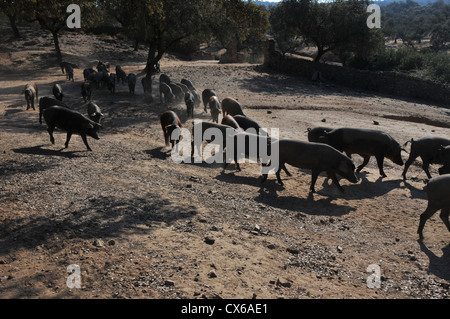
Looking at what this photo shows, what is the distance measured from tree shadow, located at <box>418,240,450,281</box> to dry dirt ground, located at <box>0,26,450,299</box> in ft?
0.07

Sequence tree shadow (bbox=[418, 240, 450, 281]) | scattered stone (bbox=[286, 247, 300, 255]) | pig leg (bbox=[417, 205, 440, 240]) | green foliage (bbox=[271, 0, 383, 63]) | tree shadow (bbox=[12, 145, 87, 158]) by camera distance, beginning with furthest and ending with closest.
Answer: green foliage (bbox=[271, 0, 383, 63])
tree shadow (bbox=[12, 145, 87, 158])
pig leg (bbox=[417, 205, 440, 240])
scattered stone (bbox=[286, 247, 300, 255])
tree shadow (bbox=[418, 240, 450, 281])

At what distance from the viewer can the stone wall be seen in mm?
27438

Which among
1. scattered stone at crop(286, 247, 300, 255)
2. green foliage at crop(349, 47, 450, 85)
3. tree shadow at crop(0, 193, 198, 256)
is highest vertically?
green foliage at crop(349, 47, 450, 85)

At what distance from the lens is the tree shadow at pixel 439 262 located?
656cm

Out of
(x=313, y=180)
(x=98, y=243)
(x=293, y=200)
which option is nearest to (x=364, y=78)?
(x=313, y=180)

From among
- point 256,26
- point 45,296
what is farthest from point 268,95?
point 45,296

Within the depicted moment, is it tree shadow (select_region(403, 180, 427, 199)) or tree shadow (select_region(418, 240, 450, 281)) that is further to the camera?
tree shadow (select_region(403, 180, 427, 199))

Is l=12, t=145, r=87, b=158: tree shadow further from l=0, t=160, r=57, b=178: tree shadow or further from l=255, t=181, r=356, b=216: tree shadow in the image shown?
l=255, t=181, r=356, b=216: tree shadow

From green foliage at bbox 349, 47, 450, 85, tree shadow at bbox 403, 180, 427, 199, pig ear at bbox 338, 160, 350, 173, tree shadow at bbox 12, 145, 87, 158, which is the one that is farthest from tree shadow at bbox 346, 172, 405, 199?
green foliage at bbox 349, 47, 450, 85

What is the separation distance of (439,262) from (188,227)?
14.7 ft

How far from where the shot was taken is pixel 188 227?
23.4 ft
